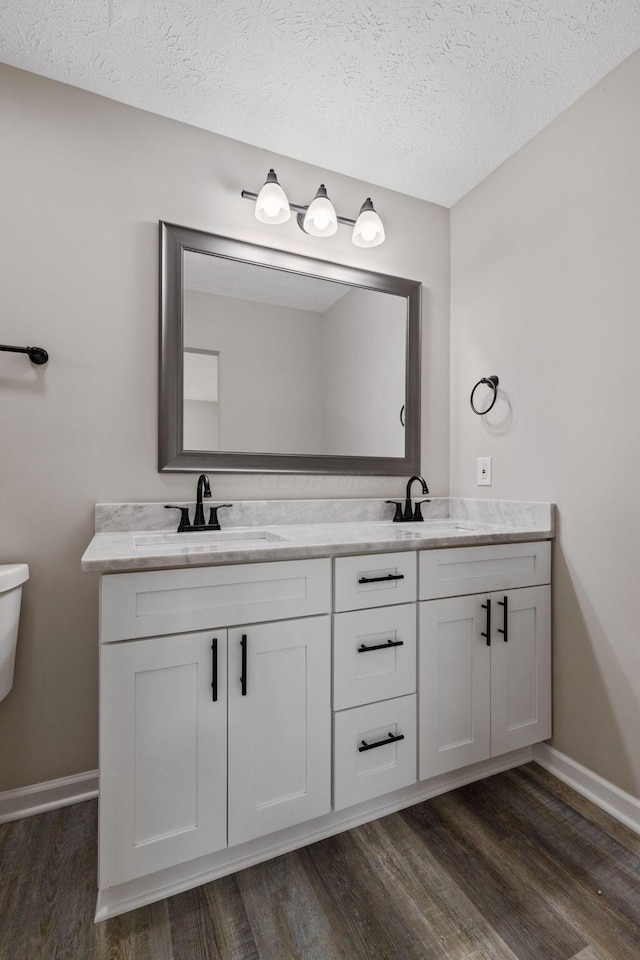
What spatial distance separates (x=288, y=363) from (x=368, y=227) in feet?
2.14

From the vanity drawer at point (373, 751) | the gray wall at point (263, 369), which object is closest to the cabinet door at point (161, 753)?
the vanity drawer at point (373, 751)

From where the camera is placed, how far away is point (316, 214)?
5.98 feet

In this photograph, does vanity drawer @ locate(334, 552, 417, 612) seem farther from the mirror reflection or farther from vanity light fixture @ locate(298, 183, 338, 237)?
vanity light fixture @ locate(298, 183, 338, 237)

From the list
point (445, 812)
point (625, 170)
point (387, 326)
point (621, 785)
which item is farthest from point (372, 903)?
point (625, 170)

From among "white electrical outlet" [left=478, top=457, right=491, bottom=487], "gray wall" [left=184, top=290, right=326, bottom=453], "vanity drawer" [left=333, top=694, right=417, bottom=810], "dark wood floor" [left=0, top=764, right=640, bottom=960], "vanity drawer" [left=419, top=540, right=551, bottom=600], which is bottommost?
"dark wood floor" [left=0, top=764, right=640, bottom=960]

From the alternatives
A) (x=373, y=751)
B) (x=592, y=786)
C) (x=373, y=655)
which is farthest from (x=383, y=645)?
(x=592, y=786)

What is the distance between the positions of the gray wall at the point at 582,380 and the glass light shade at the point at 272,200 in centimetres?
93

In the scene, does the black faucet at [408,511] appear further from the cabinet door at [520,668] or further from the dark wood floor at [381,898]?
the dark wood floor at [381,898]

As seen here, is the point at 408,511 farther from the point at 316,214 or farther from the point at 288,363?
the point at 316,214

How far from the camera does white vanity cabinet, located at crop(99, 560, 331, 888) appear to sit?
109 cm

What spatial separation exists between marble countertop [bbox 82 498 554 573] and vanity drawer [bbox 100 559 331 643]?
33mm

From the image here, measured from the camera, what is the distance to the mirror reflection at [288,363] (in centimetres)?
176

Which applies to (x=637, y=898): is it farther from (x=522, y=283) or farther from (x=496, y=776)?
(x=522, y=283)

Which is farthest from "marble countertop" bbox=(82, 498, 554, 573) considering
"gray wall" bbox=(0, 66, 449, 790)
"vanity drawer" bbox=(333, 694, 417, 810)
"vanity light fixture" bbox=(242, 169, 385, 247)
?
"vanity light fixture" bbox=(242, 169, 385, 247)
